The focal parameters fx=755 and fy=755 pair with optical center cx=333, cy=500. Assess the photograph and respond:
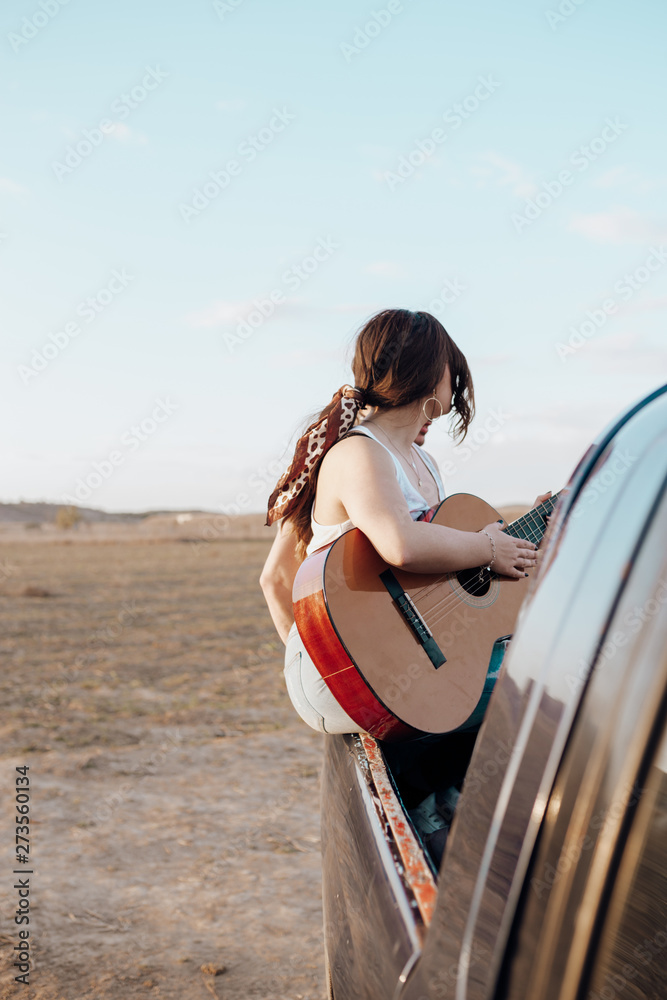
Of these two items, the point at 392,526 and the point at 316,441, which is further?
the point at 316,441

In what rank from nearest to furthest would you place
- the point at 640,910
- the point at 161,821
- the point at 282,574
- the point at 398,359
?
the point at 640,910
the point at 398,359
the point at 282,574
the point at 161,821

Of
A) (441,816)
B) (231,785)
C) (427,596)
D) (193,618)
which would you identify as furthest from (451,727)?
(193,618)

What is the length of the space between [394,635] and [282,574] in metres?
0.82

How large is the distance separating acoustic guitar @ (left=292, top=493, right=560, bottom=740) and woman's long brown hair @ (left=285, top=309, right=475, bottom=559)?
46cm

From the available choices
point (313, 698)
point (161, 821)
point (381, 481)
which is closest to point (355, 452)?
point (381, 481)

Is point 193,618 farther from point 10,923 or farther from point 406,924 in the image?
point 406,924

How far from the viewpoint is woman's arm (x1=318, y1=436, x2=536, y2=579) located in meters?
1.89

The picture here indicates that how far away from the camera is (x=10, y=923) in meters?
3.38

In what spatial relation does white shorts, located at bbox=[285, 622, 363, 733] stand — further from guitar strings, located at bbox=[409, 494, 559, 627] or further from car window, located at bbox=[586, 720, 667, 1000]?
car window, located at bbox=[586, 720, 667, 1000]

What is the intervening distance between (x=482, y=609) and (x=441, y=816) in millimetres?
579

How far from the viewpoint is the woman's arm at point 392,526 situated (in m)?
1.89

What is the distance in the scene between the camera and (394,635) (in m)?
1.90

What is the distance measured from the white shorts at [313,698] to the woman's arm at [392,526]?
1.11 feet

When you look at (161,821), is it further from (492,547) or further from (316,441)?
(492,547)
